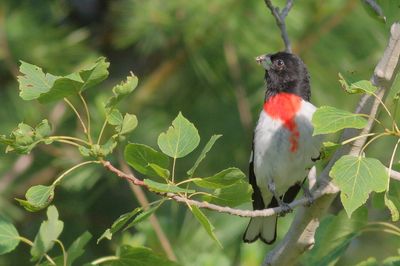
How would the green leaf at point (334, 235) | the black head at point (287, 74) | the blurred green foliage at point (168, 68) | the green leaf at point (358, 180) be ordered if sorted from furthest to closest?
the blurred green foliage at point (168, 68) < the black head at point (287, 74) < the green leaf at point (334, 235) < the green leaf at point (358, 180)

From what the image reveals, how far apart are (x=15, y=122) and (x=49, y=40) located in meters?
0.50

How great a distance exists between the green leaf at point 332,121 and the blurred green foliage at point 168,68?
212 centimetres

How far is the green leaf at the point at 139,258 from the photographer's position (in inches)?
94.3

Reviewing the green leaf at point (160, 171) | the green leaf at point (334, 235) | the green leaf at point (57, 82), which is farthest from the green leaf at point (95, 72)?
→ the green leaf at point (334, 235)

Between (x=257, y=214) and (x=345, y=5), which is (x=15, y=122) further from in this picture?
(x=257, y=214)

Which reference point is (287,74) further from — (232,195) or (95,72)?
(95,72)

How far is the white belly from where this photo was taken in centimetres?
329

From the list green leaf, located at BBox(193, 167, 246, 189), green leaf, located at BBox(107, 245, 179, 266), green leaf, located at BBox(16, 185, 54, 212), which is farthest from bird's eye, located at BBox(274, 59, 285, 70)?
green leaf, located at BBox(16, 185, 54, 212)

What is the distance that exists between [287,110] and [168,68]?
1546 mm

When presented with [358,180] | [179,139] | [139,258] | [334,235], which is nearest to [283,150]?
[334,235]

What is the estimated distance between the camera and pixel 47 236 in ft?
7.43

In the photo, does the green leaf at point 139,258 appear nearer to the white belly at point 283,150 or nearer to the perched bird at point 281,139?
the perched bird at point 281,139

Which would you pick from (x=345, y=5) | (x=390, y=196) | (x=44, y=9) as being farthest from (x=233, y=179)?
(x=44, y=9)

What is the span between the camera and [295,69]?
3.60m
